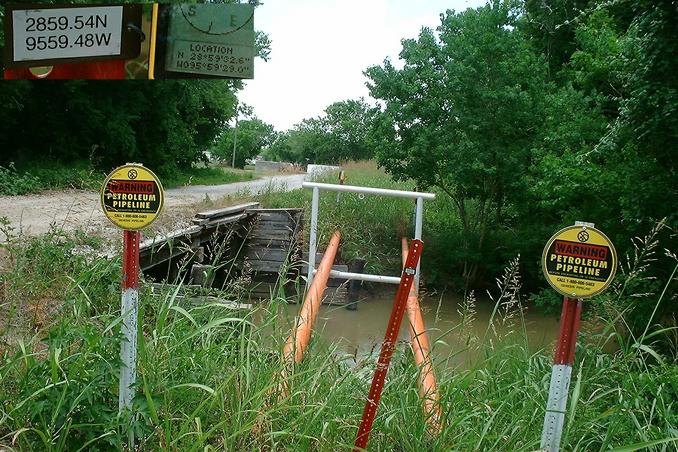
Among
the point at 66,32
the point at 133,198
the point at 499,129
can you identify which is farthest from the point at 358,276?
the point at 499,129

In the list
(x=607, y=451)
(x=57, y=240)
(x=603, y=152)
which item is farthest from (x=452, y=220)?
(x=607, y=451)

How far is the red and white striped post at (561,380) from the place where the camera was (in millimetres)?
2312

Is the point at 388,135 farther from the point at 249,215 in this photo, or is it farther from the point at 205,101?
the point at 205,101

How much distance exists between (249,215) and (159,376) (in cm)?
974

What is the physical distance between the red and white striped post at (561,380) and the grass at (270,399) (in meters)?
0.06

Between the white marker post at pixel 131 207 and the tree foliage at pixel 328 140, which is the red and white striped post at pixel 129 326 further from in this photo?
the tree foliage at pixel 328 140

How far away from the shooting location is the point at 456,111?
40.7ft

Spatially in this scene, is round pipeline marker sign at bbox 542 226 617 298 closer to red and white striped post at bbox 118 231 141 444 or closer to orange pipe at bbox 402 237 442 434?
orange pipe at bbox 402 237 442 434

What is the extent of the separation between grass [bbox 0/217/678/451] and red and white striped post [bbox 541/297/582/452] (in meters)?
0.06

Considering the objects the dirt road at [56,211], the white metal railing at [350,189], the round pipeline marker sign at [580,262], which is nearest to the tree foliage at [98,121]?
the dirt road at [56,211]

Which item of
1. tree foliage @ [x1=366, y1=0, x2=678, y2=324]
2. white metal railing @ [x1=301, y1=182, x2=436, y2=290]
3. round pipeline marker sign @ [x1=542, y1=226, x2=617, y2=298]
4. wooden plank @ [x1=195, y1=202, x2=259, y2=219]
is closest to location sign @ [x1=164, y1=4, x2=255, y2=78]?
round pipeline marker sign @ [x1=542, y1=226, x2=617, y2=298]

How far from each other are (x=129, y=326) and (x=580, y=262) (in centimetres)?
160

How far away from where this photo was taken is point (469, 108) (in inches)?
487

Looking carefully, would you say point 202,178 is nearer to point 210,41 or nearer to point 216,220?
point 216,220
